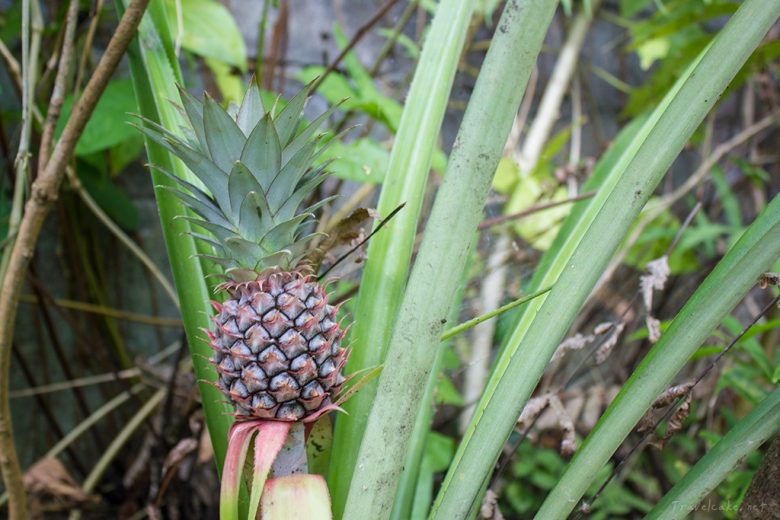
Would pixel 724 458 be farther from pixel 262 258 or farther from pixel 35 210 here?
pixel 35 210

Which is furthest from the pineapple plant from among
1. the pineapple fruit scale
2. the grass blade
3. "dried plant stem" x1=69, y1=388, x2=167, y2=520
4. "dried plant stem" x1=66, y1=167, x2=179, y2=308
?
"dried plant stem" x1=69, y1=388, x2=167, y2=520

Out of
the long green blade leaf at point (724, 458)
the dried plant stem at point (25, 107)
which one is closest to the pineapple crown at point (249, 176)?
the dried plant stem at point (25, 107)

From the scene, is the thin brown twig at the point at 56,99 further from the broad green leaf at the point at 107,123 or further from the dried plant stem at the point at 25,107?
the broad green leaf at the point at 107,123

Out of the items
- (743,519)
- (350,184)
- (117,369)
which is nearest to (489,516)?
(743,519)

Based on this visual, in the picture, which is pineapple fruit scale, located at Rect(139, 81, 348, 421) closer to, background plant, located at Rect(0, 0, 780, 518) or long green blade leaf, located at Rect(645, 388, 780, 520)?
background plant, located at Rect(0, 0, 780, 518)

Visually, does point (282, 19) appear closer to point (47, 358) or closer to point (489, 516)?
point (47, 358)

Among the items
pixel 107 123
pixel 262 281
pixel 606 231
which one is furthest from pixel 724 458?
pixel 107 123
